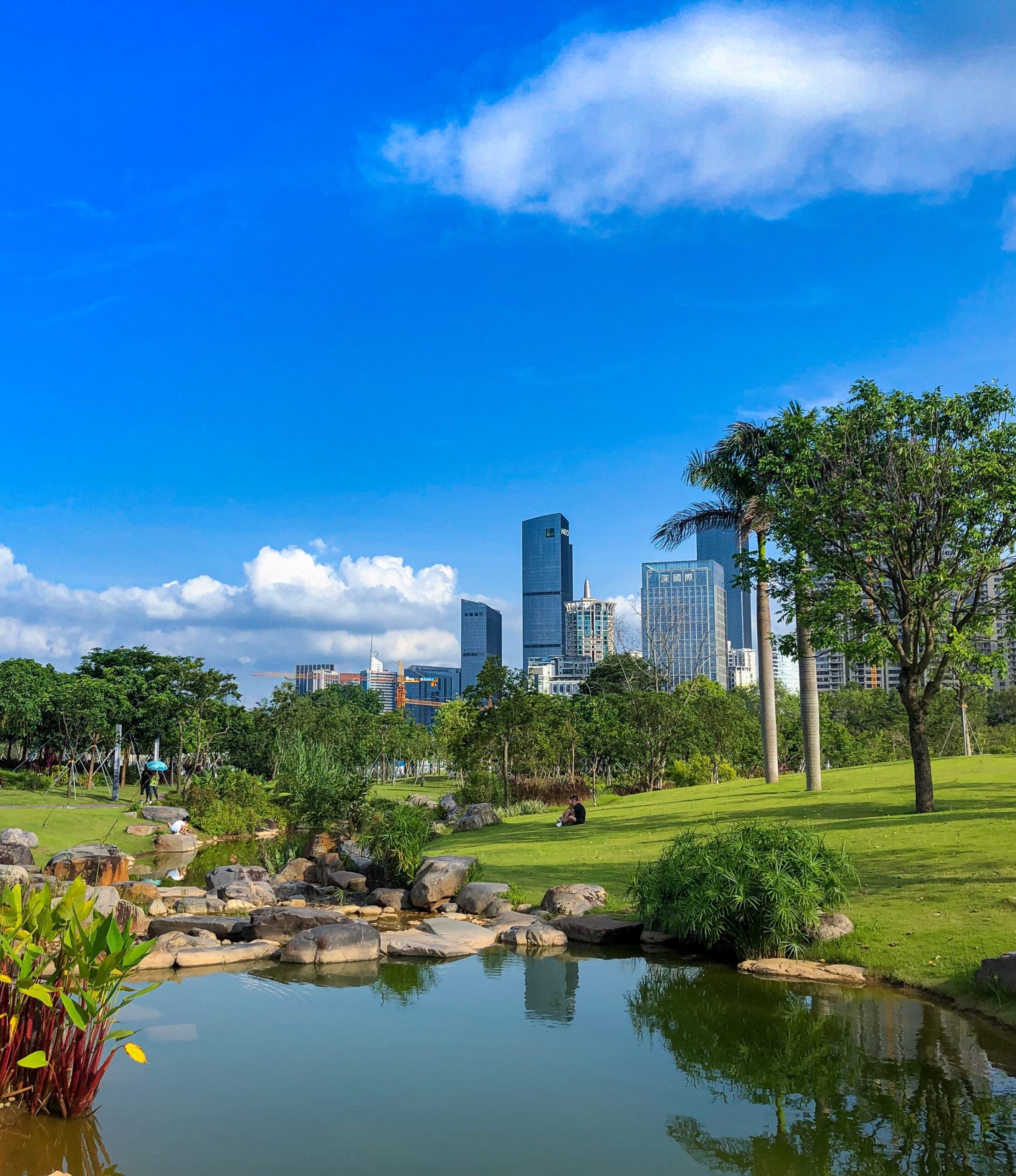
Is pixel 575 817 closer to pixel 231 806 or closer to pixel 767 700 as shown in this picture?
pixel 767 700

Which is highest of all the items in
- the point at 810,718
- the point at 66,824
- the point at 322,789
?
the point at 810,718

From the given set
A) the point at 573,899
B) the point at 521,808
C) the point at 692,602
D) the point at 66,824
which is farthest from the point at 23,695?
the point at 692,602

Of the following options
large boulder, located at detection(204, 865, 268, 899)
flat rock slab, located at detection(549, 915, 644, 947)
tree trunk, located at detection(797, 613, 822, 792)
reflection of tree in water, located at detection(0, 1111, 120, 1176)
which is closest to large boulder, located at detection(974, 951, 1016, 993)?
flat rock slab, located at detection(549, 915, 644, 947)

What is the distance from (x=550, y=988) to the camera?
10188mm

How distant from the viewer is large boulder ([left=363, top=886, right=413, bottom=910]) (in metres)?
15.8

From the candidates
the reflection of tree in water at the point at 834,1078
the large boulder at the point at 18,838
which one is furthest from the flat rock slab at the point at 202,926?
the large boulder at the point at 18,838

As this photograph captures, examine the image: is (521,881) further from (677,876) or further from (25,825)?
(25,825)

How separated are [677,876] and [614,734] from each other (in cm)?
2862

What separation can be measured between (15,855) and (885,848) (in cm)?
1863

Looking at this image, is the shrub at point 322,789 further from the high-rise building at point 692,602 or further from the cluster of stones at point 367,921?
the high-rise building at point 692,602

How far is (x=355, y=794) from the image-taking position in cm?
2553

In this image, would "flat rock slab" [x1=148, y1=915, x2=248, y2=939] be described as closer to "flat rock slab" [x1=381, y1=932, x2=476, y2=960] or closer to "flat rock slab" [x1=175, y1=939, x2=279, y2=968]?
"flat rock slab" [x1=175, y1=939, x2=279, y2=968]

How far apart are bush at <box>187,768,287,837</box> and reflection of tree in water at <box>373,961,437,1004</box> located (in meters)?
22.9

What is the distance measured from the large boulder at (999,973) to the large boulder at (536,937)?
5199 mm
